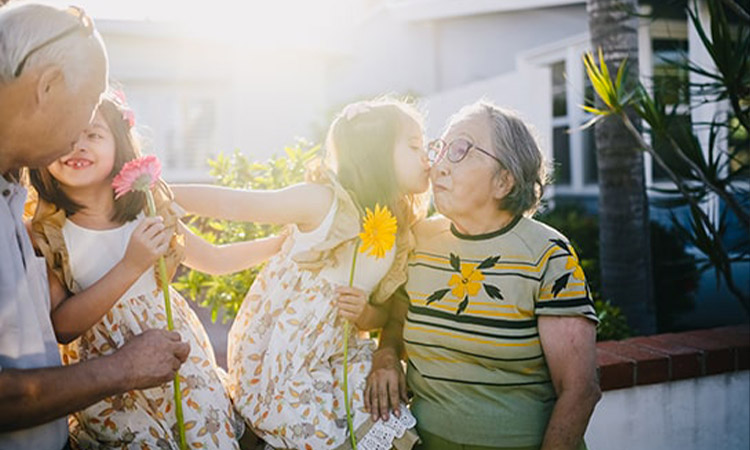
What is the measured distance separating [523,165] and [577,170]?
29.3 ft

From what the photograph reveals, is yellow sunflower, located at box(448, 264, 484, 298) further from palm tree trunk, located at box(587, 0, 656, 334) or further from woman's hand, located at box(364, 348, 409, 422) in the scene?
palm tree trunk, located at box(587, 0, 656, 334)

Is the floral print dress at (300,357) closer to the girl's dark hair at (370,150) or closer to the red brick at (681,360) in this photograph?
the girl's dark hair at (370,150)

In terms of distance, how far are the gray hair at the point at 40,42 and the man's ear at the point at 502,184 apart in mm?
1273

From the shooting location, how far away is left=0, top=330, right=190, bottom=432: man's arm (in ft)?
5.10

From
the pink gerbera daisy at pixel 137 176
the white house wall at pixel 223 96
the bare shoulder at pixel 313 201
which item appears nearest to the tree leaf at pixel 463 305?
the bare shoulder at pixel 313 201

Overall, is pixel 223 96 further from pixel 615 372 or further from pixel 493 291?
pixel 493 291

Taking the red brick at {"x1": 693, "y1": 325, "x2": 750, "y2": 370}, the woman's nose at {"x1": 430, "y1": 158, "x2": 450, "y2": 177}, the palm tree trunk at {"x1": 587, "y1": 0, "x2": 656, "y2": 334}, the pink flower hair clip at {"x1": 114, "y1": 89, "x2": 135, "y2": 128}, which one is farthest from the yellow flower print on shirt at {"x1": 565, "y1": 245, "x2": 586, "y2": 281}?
the palm tree trunk at {"x1": 587, "y1": 0, "x2": 656, "y2": 334}

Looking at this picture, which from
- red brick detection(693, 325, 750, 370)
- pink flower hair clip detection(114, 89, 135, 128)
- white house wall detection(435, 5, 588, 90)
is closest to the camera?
pink flower hair clip detection(114, 89, 135, 128)

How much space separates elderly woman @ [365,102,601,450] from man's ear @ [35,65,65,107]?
47.1 inches

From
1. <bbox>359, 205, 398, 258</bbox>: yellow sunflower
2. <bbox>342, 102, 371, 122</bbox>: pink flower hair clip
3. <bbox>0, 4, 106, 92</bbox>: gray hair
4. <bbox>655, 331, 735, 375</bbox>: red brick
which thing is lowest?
<bbox>655, 331, 735, 375</bbox>: red brick

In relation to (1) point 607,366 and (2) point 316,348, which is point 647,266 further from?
(2) point 316,348

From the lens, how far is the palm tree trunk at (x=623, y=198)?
4410mm

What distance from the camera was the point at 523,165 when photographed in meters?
2.32

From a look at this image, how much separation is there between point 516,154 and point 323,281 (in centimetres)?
76
